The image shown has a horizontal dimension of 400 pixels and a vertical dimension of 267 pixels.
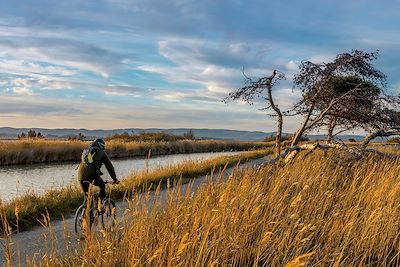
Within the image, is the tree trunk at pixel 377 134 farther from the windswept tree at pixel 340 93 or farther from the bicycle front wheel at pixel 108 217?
the bicycle front wheel at pixel 108 217

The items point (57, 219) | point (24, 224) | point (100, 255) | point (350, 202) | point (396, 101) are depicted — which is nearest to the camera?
point (100, 255)

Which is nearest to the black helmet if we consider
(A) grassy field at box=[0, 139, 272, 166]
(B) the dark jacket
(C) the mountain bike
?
(B) the dark jacket

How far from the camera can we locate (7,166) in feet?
86.6

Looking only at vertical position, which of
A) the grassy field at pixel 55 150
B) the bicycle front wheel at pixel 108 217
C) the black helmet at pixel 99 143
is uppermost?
the black helmet at pixel 99 143

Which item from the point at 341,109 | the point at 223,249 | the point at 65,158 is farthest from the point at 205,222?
the point at 65,158

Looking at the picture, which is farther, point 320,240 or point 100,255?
point 320,240

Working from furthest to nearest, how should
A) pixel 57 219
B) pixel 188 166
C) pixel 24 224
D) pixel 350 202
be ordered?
pixel 188 166 → pixel 57 219 → pixel 24 224 → pixel 350 202

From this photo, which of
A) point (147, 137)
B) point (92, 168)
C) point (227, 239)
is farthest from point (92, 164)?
point (147, 137)

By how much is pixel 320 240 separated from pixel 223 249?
1489 millimetres

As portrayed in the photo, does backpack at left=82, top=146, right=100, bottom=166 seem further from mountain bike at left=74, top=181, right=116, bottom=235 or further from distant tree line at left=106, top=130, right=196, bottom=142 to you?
distant tree line at left=106, top=130, right=196, bottom=142

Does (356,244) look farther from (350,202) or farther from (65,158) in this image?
(65,158)

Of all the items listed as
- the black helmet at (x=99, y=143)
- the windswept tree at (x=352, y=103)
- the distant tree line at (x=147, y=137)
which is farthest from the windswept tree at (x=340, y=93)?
the distant tree line at (x=147, y=137)

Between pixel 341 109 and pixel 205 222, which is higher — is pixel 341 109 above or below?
above

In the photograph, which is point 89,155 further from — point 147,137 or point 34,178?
point 147,137
